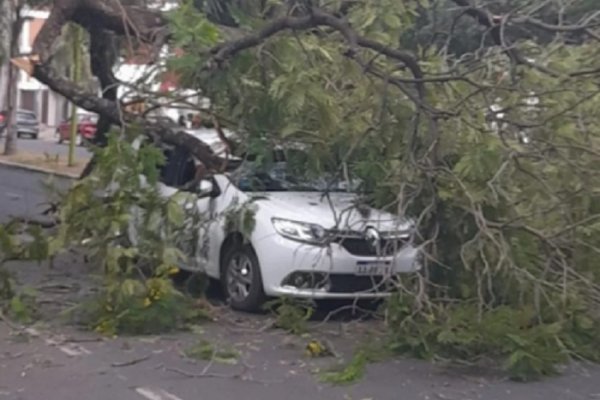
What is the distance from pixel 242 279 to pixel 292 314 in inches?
41.1

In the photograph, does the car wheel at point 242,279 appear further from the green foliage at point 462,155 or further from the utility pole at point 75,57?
the utility pole at point 75,57

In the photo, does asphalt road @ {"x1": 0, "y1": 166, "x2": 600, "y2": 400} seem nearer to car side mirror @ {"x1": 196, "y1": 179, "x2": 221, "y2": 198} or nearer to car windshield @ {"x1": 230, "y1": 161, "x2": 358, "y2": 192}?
car windshield @ {"x1": 230, "y1": 161, "x2": 358, "y2": 192}

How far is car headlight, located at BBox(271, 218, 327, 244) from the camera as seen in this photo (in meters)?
11.5

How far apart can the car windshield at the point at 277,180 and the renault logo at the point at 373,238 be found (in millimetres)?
422

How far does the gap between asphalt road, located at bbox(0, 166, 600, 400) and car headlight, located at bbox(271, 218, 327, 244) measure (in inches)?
30.4

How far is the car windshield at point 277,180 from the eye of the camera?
1158 centimetres

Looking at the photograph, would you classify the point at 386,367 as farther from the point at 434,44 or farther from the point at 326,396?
the point at 434,44

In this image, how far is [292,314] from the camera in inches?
432

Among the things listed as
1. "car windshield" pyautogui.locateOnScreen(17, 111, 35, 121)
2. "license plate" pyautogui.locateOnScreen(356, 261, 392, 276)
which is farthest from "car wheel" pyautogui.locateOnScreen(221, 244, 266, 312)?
"car windshield" pyautogui.locateOnScreen(17, 111, 35, 121)

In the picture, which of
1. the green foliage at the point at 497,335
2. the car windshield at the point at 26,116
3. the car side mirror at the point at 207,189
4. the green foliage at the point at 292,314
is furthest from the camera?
the car windshield at the point at 26,116

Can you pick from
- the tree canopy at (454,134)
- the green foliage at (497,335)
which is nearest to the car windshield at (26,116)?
the tree canopy at (454,134)

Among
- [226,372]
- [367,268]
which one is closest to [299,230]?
[367,268]

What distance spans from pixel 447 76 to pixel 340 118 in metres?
1.08

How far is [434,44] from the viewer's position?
38.6 feet
